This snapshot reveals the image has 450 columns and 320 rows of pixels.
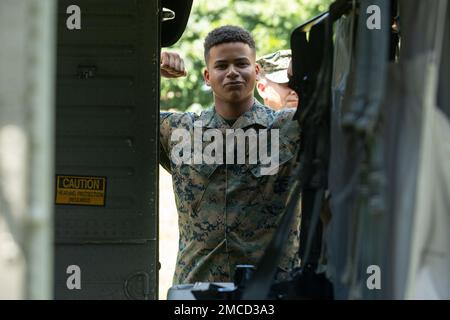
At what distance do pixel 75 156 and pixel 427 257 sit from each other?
179 cm

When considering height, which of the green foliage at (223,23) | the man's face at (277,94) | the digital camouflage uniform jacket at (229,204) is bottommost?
the digital camouflage uniform jacket at (229,204)

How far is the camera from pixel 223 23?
50.2 feet

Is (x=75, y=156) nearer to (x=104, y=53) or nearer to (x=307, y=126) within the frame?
(x=104, y=53)

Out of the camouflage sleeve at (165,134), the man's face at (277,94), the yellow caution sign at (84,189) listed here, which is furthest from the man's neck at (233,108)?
the man's face at (277,94)

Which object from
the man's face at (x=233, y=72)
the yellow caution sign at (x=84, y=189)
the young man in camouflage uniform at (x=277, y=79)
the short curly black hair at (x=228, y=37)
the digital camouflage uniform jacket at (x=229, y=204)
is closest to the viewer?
the yellow caution sign at (x=84, y=189)

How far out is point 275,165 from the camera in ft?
13.9

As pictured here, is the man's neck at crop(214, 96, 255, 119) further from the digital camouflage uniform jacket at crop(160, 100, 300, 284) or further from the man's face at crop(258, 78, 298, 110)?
the man's face at crop(258, 78, 298, 110)

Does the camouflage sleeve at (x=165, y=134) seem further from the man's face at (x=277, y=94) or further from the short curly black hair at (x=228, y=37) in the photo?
the man's face at (x=277, y=94)

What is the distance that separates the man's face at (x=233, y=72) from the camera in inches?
173


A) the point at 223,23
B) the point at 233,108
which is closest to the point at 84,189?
the point at 233,108

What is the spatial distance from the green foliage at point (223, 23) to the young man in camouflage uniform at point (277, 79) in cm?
883

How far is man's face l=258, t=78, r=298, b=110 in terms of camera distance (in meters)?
5.85

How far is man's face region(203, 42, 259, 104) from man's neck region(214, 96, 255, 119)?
0.05 ft
